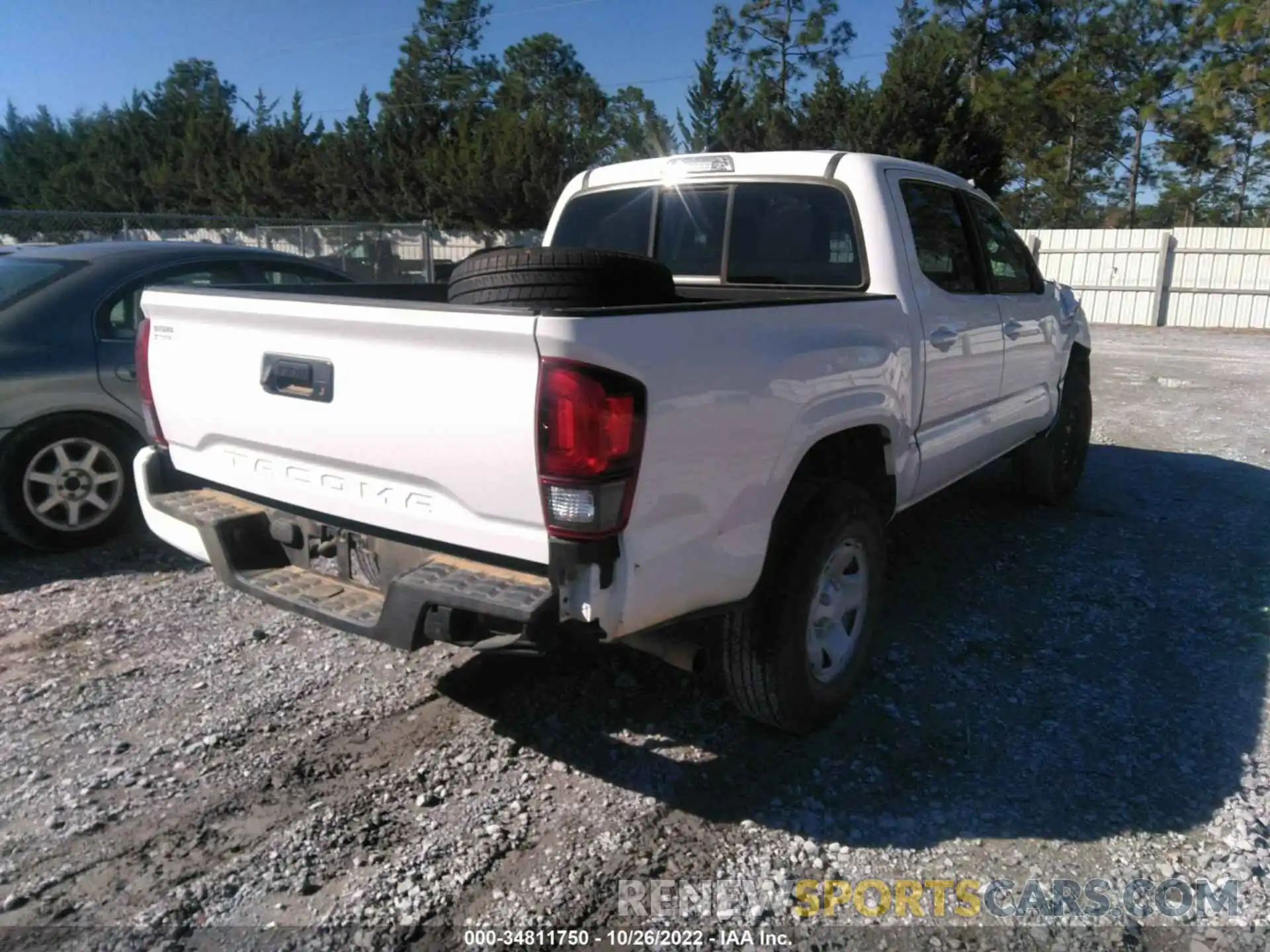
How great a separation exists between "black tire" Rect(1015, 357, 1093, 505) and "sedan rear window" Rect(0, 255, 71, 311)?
569 cm

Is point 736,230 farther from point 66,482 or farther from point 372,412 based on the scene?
point 66,482

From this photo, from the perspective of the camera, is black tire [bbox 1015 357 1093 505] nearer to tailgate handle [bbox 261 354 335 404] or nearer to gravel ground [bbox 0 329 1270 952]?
gravel ground [bbox 0 329 1270 952]

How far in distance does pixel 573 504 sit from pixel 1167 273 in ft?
75.8

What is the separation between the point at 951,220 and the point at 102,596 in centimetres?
438

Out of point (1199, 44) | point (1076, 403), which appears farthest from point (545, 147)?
point (1076, 403)

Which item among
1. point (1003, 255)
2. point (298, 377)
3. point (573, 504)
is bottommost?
point (573, 504)

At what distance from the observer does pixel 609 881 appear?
8.76 ft

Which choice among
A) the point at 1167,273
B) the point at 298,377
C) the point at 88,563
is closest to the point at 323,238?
the point at 88,563

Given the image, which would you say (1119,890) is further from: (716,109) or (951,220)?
(716,109)

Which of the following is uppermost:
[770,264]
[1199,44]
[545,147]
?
[1199,44]

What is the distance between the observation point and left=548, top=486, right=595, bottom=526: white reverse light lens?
2416mm

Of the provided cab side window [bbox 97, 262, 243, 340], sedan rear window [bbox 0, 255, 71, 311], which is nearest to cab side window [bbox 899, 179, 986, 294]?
cab side window [bbox 97, 262, 243, 340]

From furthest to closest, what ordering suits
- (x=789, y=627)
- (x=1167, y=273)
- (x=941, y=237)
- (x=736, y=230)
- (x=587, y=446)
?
→ 1. (x=1167, y=273)
2. (x=941, y=237)
3. (x=736, y=230)
4. (x=789, y=627)
5. (x=587, y=446)

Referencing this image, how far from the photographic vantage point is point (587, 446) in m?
2.40
